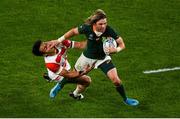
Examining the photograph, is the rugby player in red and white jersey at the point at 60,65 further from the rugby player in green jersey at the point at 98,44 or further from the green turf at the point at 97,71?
the green turf at the point at 97,71

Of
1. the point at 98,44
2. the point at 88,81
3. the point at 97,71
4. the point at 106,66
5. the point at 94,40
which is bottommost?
the point at 97,71

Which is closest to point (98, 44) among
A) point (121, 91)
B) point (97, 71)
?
point (121, 91)

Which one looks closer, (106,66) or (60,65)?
(60,65)

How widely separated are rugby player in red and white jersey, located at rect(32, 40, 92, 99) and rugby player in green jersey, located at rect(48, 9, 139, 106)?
0.20 metres

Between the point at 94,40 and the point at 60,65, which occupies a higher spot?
the point at 94,40

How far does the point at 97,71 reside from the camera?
58.3 feet

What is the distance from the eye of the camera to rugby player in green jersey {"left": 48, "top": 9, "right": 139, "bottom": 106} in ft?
48.3

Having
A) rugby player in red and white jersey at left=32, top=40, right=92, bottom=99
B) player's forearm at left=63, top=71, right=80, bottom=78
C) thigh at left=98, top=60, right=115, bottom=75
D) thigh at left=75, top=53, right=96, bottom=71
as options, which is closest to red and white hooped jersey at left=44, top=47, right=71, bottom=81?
rugby player in red and white jersey at left=32, top=40, right=92, bottom=99

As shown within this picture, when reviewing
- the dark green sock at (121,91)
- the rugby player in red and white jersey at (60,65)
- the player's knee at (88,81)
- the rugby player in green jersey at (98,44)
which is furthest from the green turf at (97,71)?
the rugby player in green jersey at (98,44)

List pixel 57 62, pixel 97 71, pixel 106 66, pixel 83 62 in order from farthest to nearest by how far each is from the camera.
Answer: pixel 97 71, pixel 83 62, pixel 106 66, pixel 57 62

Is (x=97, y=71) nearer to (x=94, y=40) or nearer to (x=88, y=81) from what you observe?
(x=88, y=81)

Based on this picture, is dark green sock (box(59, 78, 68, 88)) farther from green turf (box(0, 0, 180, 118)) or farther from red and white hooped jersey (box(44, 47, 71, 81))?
red and white hooped jersey (box(44, 47, 71, 81))

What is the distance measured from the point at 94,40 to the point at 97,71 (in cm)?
275

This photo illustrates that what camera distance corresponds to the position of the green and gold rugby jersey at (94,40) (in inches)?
590
